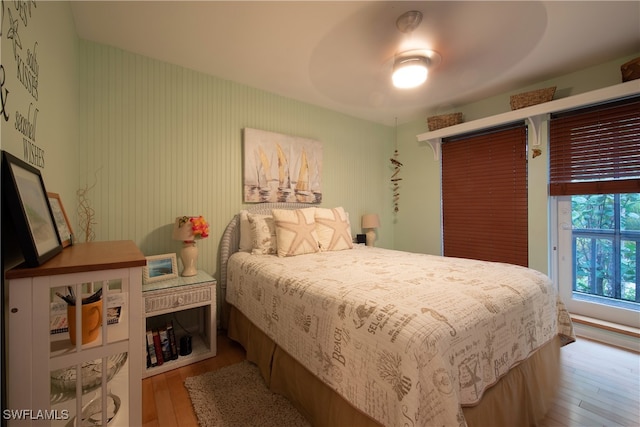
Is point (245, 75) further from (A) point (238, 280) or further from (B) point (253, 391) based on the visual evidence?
(B) point (253, 391)

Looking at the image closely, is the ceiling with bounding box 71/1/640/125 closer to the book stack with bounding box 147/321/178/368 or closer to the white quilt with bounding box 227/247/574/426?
the white quilt with bounding box 227/247/574/426

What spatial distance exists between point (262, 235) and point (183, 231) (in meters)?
0.64

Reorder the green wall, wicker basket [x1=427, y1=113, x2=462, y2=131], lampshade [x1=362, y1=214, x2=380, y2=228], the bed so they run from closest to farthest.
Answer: the green wall → the bed → wicker basket [x1=427, y1=113, x2=462, y2=131] → lampshade [x1=362, y1=214, x2=380, y2=228]

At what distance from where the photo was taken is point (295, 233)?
2.39 meters

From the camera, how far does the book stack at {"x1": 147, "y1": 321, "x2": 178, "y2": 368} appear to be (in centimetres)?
191

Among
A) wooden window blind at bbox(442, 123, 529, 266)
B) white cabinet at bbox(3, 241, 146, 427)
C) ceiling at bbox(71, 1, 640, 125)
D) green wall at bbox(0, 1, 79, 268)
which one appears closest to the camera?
white cabinet at bbox(3, 241, 146, 427)

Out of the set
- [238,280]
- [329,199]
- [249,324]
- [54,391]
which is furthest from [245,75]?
[54,391]

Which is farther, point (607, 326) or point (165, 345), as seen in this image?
point (607, 326)

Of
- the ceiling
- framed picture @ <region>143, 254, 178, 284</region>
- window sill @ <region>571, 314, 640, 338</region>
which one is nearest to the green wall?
the ceiling

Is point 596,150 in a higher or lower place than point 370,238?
higher

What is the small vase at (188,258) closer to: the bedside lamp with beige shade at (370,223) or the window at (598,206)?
the bedside lamp with beige shade at (370,223)

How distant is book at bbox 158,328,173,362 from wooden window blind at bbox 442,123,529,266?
3.18 metres

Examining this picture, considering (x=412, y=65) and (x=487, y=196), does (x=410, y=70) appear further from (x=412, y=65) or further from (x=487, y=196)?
(x=487, y=196)

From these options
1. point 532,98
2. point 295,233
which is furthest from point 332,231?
point 532,98
